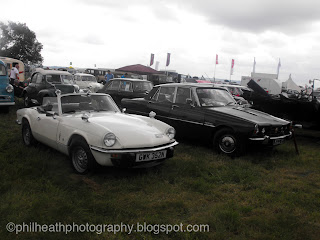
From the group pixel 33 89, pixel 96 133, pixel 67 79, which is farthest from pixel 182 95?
pixel 33 89

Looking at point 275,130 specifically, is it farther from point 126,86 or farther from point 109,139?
point 126,86

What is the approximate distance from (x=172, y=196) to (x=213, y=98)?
137 inches

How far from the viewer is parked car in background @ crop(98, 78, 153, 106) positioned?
1111 centimetres

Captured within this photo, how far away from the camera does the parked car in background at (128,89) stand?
1111 cm

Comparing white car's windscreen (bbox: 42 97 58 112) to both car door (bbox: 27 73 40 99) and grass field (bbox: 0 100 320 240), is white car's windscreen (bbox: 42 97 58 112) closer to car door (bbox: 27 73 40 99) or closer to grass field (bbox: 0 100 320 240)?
grass field (bbox: 0 100 320 240)

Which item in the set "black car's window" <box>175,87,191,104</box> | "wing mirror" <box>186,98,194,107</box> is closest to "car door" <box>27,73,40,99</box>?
"black car's window" <box>175,87,191,104</box>

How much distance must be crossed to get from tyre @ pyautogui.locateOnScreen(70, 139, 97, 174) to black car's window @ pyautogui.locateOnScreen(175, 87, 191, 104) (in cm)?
310

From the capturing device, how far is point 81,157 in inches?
176

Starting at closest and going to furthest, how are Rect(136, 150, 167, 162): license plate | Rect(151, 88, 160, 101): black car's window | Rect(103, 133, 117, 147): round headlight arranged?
Rect(103, 133, 117, 147): round headlight
Rect(136, 150, 167, 162): license plate
Rect(151, 88, 160, 101): black car's window

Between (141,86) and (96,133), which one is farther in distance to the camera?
(141,86)

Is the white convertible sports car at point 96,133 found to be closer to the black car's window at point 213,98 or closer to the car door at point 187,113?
the car door at point 187,113

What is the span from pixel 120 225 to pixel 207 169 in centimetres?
227

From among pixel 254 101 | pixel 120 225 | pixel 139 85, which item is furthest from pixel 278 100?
pixel 120 225

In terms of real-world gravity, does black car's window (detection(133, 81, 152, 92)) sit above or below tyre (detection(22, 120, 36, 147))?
above
